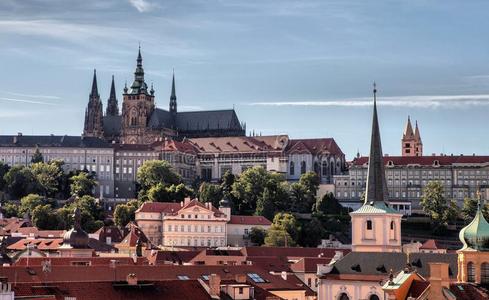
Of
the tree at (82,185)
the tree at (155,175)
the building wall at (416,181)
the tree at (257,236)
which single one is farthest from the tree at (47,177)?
the tree at (257,236)

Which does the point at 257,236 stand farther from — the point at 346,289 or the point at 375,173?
the point at 346,289

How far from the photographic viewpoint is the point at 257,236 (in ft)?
485

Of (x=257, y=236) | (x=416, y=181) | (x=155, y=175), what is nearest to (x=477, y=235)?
(x=257, y=236)

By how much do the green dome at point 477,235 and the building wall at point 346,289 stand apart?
Result: 712 centimetres

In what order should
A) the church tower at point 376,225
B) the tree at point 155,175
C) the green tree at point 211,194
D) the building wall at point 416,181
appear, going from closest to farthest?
the church tower at point 376,225 < the green tree at point 211,194 < the tree at point 155,175 < the building wall at point 416,181

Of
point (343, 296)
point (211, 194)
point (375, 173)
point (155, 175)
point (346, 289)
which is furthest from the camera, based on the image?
point (155, 175)

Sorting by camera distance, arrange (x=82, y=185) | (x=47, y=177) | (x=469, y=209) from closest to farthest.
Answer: (x=469, y=209) < (x=82, y=185) < (x=47, y=177)

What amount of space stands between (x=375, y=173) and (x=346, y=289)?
14615 mm

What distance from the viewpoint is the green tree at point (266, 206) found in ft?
551

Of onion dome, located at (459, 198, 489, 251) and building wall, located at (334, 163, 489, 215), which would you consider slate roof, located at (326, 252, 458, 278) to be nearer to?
onion dome, located at (459, 198, 489, 251)

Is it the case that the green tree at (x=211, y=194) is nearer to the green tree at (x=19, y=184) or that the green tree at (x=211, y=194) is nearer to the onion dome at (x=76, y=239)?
the green tree at (x=19, y=184)

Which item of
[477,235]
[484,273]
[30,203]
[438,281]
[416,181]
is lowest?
[484,273]

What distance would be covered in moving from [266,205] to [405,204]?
29.0 meters

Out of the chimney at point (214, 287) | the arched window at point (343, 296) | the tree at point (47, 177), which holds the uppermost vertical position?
the tree at point (47, 177)
